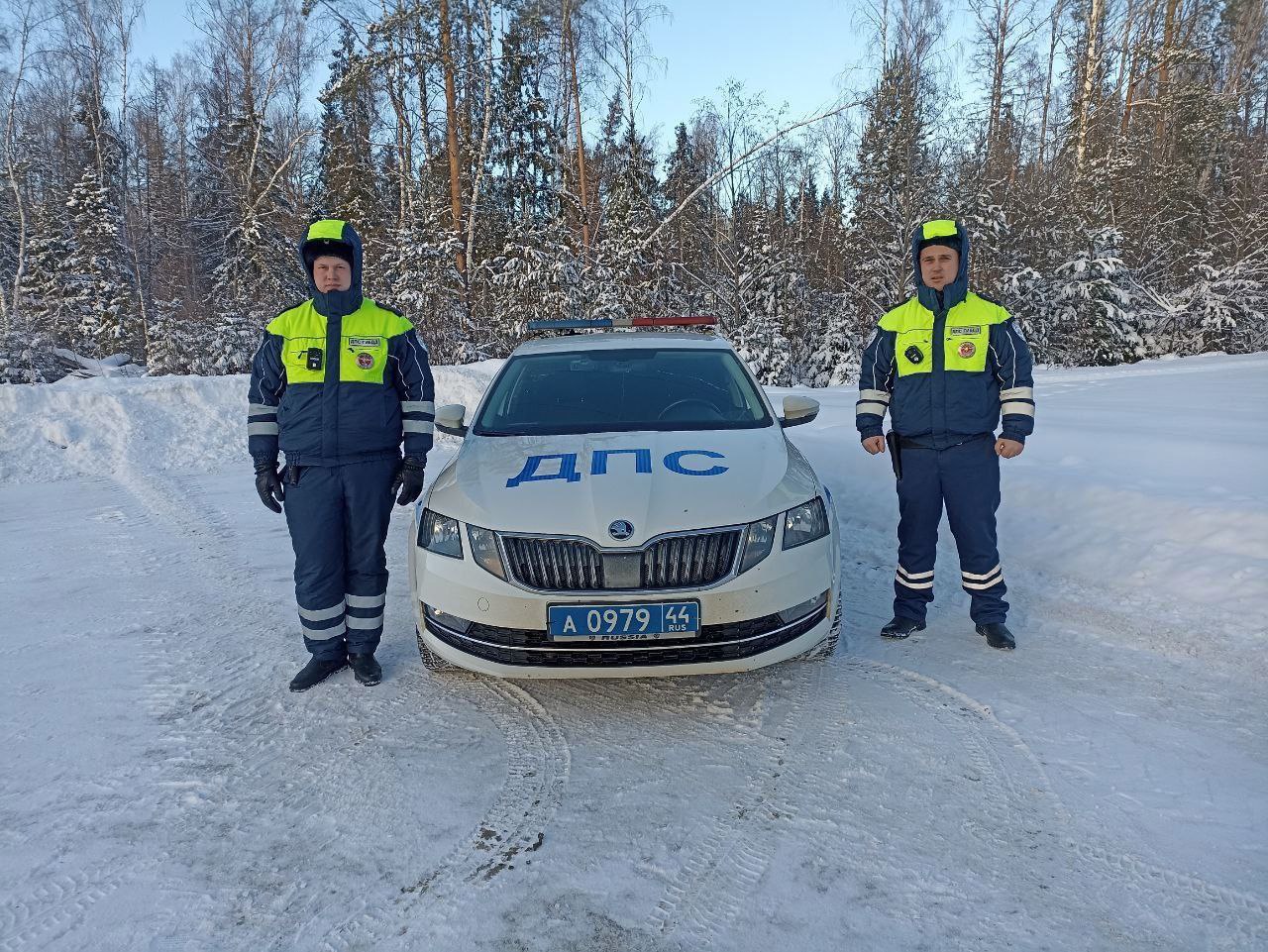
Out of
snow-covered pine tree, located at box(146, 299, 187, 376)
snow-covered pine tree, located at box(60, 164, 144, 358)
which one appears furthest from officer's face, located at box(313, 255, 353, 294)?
snow-covered pine tree, located at box(60, 164, 144, 358)

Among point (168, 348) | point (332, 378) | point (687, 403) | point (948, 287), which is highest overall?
point (948, 287)

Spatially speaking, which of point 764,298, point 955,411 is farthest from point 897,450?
point 764,298

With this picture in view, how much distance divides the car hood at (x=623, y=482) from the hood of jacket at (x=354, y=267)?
2.75ft

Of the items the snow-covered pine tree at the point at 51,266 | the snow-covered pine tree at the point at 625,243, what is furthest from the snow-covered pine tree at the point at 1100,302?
the snow-covered pine tree at the point at 51,266

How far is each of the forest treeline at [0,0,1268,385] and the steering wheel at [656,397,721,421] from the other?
1264cm

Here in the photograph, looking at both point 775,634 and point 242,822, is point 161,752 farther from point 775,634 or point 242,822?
point 775,634

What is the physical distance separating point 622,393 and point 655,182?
22.8m

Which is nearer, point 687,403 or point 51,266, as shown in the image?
point 687,403

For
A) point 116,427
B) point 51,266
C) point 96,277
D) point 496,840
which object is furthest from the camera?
point 51,266

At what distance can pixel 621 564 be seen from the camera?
2822 mm

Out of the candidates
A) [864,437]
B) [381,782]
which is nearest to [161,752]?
[381,782]

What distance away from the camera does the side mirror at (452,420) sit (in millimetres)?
3954

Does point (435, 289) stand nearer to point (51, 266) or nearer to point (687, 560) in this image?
point (687, 560)

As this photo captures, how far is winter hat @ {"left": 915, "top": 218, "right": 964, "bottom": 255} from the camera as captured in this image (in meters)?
3.75
